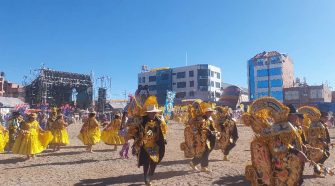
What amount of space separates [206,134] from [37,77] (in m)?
53.4

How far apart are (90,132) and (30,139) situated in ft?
10.2

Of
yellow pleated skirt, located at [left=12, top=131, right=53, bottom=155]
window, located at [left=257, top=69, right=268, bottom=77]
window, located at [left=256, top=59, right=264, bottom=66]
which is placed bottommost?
yellow pleated skirt, located at [left=12, top=131, right=53, bottom=155]

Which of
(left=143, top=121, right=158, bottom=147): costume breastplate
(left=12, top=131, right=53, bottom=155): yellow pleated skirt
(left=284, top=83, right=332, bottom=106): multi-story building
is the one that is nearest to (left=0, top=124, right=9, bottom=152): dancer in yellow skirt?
(left=12, top=131, right=53, bottom=155): yellow pleated skirt

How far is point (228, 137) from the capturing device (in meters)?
12.5

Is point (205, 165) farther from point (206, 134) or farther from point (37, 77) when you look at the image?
point (37, 77)

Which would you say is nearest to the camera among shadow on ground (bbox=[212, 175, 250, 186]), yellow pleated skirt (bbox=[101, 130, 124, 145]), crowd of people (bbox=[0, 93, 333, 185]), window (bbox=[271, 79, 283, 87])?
crowd of people (bbox=[0, 93, 333, 185])

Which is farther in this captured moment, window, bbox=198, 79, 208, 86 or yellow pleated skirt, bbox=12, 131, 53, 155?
window, bbox=198, 79, 208, 86

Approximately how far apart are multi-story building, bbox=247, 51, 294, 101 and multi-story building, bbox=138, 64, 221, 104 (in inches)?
375

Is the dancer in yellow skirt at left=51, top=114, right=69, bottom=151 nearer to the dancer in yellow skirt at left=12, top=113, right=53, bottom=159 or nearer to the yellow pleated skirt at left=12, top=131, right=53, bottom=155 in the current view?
the dancer in yellow skirt at left=12, top=113, right=53, bottom=159

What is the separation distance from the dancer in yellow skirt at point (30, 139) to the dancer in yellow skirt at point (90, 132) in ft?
7.25

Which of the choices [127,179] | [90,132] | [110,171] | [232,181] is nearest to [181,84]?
[90,132]

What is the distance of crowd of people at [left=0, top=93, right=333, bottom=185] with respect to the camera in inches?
217

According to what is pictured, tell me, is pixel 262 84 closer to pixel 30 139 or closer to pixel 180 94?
pixel 180 94

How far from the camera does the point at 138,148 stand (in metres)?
8.16
